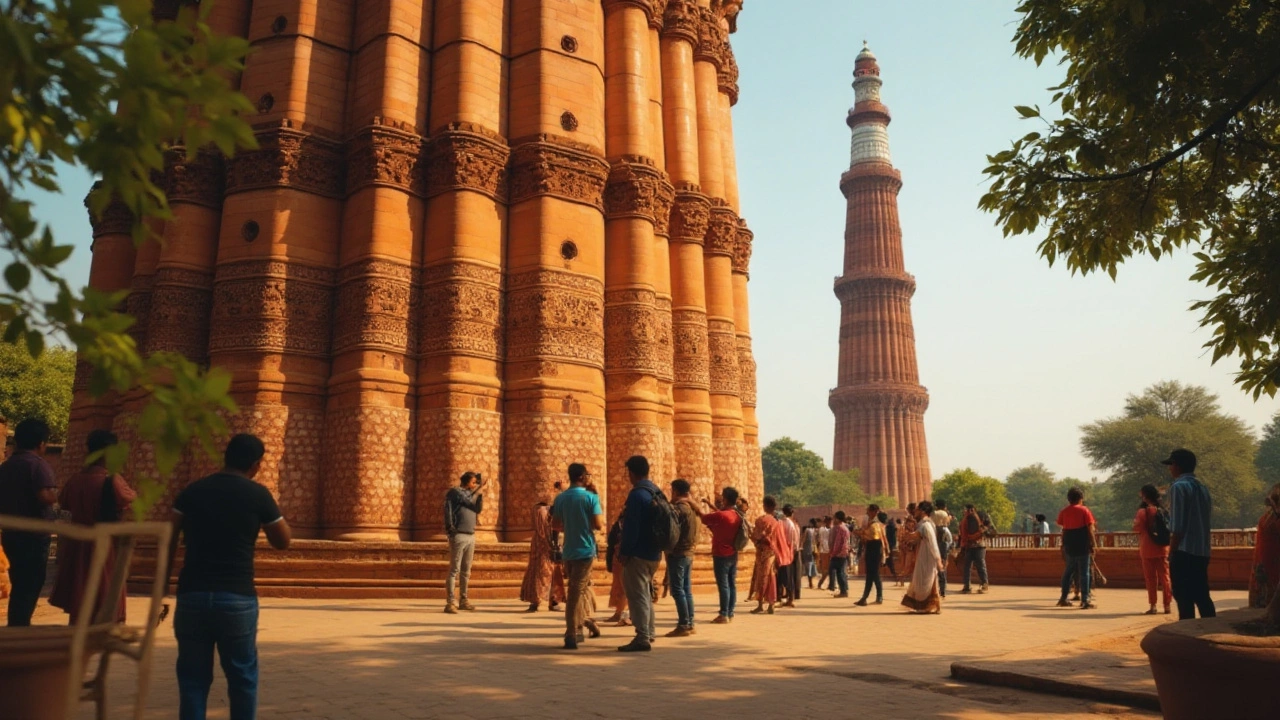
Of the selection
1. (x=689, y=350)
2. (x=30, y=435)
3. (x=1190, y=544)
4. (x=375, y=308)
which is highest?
(x=689, y=350)

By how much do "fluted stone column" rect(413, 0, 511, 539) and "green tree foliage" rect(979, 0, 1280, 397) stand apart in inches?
397

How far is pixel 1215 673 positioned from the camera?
4328 millimetres

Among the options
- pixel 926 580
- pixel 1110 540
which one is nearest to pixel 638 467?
pixel 926 580

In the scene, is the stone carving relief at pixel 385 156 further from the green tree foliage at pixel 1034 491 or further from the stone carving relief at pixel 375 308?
the green tree foliage at pixel 1034 491

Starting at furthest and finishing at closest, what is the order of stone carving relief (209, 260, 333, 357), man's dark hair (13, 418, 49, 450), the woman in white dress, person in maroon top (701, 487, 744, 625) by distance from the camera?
stone carving relief (209, 260, 333, 357), the woman in white dress, person in maroon top (701, 487, 744, 625), man's dark hair (13, 418, 49, 450)

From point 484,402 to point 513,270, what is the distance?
2672 mm

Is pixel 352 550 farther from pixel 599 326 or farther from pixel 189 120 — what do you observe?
pixel 189 120

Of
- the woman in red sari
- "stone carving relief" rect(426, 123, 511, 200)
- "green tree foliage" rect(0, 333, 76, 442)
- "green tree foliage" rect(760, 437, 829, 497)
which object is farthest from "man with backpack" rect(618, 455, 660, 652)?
"green tree foliage" rect(760, 437, 829, 497)

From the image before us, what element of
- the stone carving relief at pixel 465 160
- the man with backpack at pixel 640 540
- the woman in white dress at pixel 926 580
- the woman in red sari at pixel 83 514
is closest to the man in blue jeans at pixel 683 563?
the man with backpack at pixel 640 540

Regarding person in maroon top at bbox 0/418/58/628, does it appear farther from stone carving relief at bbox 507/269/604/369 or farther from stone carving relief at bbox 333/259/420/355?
stone carving relief at bbox 507/269/604/369

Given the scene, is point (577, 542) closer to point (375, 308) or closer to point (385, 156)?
point (375, 308)

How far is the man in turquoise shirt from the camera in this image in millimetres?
8648

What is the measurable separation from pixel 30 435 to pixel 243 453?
11.8 feet

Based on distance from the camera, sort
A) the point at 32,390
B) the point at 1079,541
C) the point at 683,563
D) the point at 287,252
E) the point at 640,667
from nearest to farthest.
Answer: the point at 640,667
the point at 683,563
the point at 1079,541
the point at 287,252
the point at 32,390
